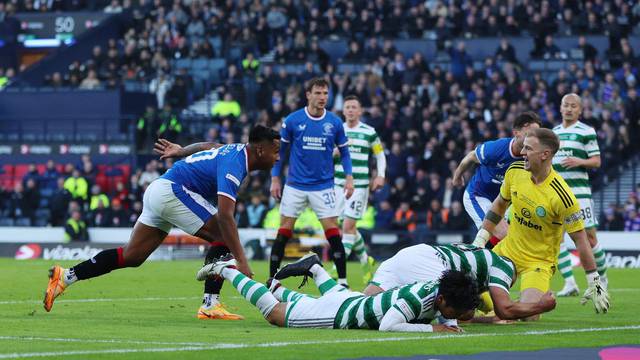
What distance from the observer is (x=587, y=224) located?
1700 cm

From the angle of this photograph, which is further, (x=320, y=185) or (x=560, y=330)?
(x=320, y=185)

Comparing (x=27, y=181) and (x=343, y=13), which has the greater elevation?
(x=343, y=13)

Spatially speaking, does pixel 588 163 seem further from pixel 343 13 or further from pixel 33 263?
pixel 343 13

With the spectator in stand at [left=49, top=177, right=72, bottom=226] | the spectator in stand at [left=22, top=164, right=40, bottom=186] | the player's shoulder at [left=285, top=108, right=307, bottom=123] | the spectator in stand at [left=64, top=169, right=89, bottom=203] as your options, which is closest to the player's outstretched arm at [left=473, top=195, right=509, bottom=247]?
the player's shoulder at [left=285, top=108, right=307, bottom=123]

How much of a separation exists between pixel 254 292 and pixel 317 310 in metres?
0.56

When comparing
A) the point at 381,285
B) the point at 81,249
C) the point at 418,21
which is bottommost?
the point at 81,249

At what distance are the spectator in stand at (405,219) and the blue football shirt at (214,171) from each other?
1669cm

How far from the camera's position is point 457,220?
29516mm

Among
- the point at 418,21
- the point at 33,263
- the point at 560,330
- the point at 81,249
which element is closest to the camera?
the point at 560,330

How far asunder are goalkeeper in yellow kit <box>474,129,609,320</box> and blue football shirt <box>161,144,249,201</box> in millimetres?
2604

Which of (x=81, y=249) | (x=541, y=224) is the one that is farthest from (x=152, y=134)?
(x=541, y=224)

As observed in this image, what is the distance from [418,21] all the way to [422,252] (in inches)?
1081

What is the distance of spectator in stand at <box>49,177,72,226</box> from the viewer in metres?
33.1

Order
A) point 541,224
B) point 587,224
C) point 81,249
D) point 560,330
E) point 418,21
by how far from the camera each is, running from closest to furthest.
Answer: point 560,330, point 541,224, point 587,224, point 81,249, point 418,21
